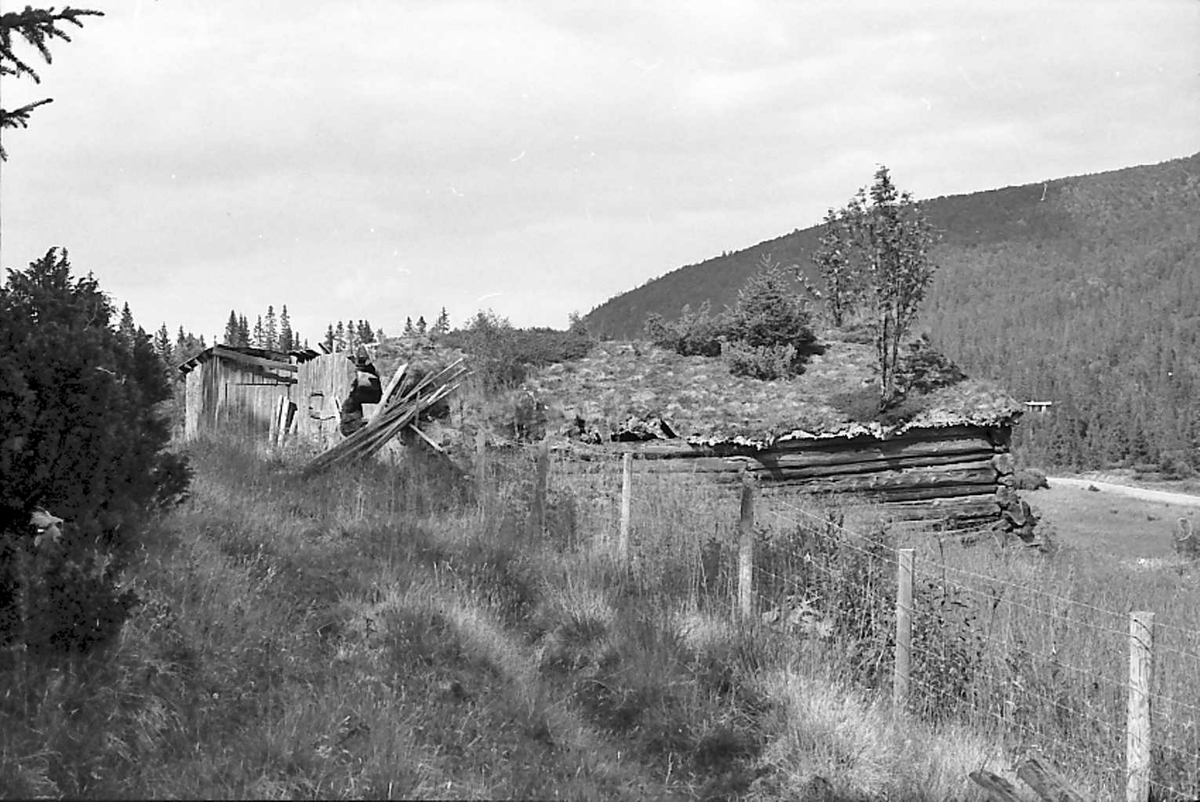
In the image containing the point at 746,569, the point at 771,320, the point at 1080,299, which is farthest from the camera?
the point at 1080,299

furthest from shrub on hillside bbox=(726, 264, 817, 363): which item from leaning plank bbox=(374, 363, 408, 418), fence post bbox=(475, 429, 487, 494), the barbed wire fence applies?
the barbed wire fence

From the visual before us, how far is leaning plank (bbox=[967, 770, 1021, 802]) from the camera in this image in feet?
17.3

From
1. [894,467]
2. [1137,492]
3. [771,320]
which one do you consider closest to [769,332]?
[771,320]

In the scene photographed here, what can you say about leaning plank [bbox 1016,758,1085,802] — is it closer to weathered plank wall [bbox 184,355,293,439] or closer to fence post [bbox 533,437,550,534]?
fence post [bbox 533,437,550,534]

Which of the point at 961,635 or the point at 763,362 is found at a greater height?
the point at 763,362

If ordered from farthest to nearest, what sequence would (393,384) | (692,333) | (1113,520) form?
(1113,520), (692,333), (393,384)

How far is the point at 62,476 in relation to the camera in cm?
484

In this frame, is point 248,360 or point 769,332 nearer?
point 769,332

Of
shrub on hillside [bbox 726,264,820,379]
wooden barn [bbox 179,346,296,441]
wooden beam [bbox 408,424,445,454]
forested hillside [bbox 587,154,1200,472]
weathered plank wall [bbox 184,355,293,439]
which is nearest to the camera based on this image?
wooden beam [bbox 408,424,445,454]

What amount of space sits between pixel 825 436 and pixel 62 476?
1236 cm

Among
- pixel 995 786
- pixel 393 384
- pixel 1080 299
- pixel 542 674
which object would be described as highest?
pixel 1080 299

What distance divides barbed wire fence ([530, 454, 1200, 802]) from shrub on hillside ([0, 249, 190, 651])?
4655 mm

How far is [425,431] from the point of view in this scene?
15398 millimetres

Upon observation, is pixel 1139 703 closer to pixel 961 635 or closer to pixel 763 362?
pixel 961 635
